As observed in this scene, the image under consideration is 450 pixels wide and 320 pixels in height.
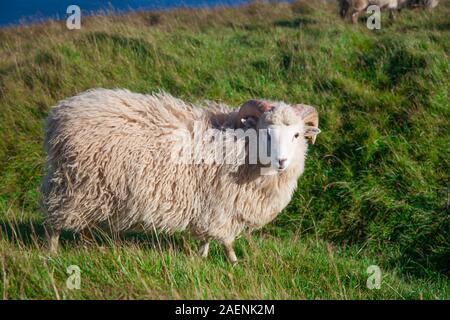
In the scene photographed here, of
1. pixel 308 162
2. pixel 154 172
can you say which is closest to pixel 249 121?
pixel 154 172

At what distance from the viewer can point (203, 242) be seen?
5.39 meters

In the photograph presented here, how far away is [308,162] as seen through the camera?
22.6 ft

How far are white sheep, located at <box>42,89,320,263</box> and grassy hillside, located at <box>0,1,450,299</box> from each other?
0.25 m

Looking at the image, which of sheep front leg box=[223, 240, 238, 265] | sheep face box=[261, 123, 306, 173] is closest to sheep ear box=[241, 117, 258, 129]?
sheep face box=[261, 123, 306, 173]

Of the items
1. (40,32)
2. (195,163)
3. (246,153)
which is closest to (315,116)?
(246,153)

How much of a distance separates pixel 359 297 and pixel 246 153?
163 cm

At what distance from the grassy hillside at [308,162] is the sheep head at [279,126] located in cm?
82

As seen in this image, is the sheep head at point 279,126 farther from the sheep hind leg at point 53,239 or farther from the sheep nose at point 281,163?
the sheep hind leg at point 53,239

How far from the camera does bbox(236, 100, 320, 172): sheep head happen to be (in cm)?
480

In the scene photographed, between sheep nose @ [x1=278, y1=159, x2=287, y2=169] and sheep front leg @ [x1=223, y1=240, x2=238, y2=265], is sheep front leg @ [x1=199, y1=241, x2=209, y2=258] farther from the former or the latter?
sheep nose @ [x1=278, y1=159, x2=287, y2=169]

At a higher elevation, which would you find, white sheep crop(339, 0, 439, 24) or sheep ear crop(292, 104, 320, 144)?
white sheep crop(339, 0, 439, 24)

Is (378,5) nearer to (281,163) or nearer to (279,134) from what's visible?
(279,134)

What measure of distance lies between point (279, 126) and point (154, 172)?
1.14 meters

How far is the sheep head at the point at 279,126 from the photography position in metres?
4.80
